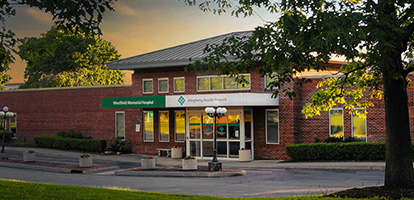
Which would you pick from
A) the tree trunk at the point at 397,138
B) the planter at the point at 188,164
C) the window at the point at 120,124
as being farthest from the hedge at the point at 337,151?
the window at the point at 120,124

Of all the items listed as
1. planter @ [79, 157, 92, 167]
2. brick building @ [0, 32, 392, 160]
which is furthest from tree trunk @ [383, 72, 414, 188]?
planter @ [79, 157, 92, 167]

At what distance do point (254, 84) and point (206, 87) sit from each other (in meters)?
3.39

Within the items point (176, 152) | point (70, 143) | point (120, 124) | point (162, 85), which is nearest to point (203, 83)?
point (162, 85)

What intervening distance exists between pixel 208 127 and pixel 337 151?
8.49 m

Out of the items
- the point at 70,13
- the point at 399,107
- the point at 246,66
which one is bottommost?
the point at 399,107

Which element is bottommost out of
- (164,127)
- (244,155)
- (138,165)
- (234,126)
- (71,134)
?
(138,165)

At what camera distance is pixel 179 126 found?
32.8 m

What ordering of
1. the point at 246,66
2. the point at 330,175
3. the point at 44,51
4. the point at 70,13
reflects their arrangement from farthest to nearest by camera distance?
1. the point at 330,175
2. the point at 44,51
3. the point at 246,66
4. the point at 70,13

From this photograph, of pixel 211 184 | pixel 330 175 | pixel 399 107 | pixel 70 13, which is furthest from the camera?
pixel 330 175

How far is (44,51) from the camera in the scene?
14.8 m

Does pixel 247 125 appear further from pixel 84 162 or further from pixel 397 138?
pixel 397 138

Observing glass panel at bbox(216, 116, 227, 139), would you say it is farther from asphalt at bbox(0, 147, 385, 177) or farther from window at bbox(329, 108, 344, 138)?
window at bbox(329, 108, 344, 138)

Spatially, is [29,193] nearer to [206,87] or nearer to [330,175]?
[330,175]

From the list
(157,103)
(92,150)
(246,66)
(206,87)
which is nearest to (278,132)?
(206,87)
